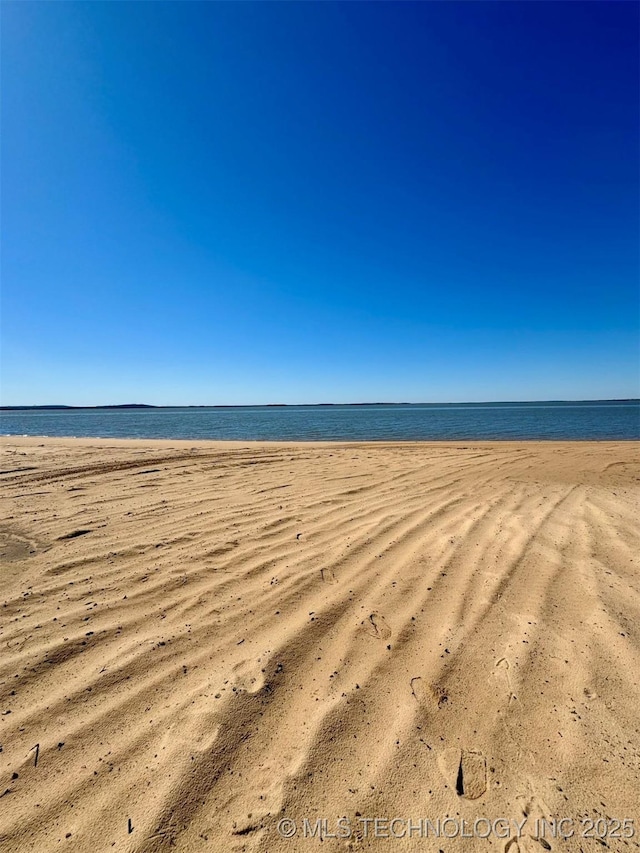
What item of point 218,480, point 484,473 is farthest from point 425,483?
point 218,480

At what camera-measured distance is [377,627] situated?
108 inches

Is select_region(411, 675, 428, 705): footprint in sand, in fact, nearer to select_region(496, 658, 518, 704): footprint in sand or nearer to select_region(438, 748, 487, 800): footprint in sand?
select_region(438, 748, 487, 800): footprint in sand

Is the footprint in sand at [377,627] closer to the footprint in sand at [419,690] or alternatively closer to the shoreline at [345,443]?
the footprint in sand at [419,690]

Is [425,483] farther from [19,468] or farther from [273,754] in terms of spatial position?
[19,468]

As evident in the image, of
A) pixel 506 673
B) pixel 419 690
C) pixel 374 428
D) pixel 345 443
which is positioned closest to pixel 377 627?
pixel 419 690

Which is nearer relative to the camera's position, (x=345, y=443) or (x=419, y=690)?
(x=419, y=690)

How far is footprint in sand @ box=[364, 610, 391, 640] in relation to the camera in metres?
2.65

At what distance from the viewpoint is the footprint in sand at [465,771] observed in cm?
162

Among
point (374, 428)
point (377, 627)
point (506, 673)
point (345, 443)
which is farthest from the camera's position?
point (374, 428)

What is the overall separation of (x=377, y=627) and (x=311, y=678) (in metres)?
0.67

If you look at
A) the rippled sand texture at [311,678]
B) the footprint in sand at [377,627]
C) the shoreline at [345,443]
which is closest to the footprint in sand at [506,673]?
the rippled sand texture at [311,678]

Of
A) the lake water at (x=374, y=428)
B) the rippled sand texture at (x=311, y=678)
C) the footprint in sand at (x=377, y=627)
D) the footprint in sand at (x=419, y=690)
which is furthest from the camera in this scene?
the lake water at (x=374, y=428)

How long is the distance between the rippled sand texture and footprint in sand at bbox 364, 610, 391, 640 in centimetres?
2

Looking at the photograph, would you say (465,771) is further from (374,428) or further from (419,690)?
(374,428)
